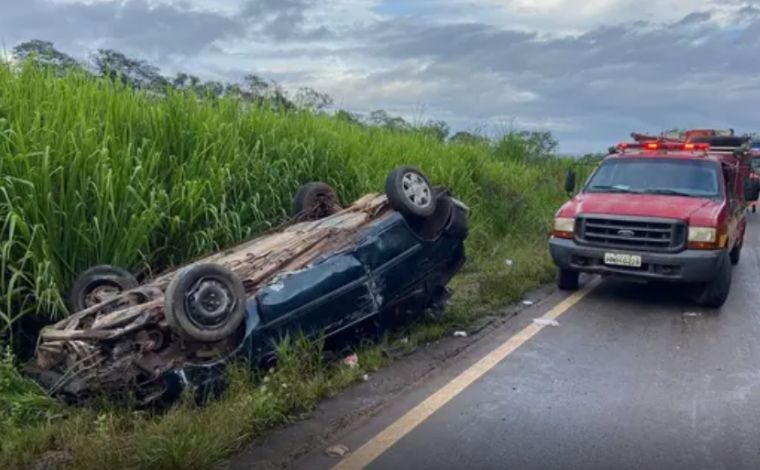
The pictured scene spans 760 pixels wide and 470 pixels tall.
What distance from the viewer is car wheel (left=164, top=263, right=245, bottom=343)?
4.83m

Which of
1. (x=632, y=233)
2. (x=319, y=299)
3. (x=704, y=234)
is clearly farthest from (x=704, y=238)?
(x=319, y=299)

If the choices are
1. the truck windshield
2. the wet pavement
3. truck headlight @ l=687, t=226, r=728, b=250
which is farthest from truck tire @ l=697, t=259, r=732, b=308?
the truck windshield

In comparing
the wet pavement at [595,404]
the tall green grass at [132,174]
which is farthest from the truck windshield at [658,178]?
the tall green grass at [132,174]

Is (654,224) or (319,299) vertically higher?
(319,299)

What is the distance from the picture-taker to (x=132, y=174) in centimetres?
663

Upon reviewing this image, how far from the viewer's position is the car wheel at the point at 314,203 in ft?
26.3

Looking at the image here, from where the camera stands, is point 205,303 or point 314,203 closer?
point 205,303

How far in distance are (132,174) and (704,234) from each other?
6106 millimetres

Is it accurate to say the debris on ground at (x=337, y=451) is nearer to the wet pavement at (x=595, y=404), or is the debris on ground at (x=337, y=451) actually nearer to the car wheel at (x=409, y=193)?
the wet pavement at (x=595, y=404)

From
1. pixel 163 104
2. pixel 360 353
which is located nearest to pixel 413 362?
pixel 360 353

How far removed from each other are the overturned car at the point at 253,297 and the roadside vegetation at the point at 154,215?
0.18 m

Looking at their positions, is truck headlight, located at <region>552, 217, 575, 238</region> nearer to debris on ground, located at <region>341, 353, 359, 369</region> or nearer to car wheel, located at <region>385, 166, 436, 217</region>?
car wheel, located at <region>385, 166, 436, 217</region>

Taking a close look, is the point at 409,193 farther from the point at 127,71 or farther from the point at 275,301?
the point at 127,71

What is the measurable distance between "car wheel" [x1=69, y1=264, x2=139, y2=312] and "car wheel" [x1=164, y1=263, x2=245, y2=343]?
815 mm
